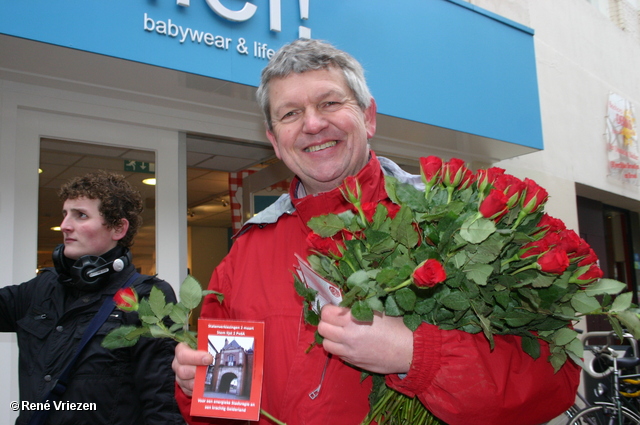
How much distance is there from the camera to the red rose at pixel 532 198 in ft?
3.68

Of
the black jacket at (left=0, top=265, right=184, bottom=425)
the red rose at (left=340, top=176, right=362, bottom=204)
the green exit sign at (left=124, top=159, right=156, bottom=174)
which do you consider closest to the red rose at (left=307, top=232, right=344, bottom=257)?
the red rose at (left=340, top=176, right=362, bottom=204)

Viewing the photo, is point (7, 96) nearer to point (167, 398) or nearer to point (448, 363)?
point (167, 398)

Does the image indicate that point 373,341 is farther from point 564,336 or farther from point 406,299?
point 564,336

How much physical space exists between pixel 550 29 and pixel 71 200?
6707 mm

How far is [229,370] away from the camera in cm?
126

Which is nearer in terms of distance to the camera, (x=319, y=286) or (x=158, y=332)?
(x=319, y=286)

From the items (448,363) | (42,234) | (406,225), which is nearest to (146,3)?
(42,234)

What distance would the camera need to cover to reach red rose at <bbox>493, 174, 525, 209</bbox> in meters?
1.11

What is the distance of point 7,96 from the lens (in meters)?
3.08

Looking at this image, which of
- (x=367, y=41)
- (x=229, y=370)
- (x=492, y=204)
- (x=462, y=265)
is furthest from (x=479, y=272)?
(x=367, y=41)

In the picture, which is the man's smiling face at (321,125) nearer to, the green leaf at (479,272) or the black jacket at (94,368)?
the green leaf at (479,272)

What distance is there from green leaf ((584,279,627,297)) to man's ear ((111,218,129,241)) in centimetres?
198

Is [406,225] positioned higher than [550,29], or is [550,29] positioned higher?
[550,29]

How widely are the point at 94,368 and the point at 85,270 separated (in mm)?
400
